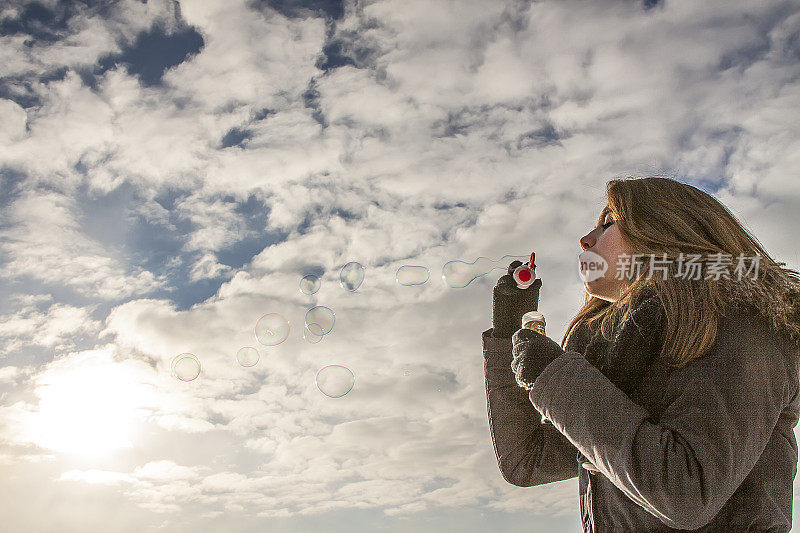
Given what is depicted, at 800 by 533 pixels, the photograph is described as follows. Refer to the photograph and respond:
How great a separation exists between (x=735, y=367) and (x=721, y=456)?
1.24ft

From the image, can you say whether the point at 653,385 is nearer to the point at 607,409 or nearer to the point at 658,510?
the point at 607,409

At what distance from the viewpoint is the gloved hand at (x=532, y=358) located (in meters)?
3.08

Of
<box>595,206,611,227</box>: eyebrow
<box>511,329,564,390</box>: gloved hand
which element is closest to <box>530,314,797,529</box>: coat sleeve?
<box>511,329,564,390</box>: gloved hand

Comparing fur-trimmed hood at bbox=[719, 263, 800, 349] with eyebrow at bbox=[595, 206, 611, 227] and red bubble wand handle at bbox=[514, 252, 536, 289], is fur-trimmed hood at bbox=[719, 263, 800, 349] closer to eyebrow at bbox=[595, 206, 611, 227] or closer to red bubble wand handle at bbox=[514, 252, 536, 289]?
eyebrow at bbox=[595, 206, 611, 227]

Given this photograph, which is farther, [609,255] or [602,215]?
[602,215]

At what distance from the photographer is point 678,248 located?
3.22m

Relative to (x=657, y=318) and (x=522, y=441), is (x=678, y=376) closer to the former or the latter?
(x=657, y=318)

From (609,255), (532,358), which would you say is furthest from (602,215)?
(532,358)

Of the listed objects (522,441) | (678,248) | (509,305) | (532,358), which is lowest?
(522,441)

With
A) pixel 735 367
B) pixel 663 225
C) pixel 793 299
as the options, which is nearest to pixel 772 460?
pixel 735 367

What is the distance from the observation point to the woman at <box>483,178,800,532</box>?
250cm

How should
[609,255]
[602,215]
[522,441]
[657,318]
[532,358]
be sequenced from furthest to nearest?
[522,441] < [602,215] < [609,255] < [532,358] < [657,318]

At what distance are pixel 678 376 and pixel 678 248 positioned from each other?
2.57ft

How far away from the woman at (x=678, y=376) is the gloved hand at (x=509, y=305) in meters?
0.64
